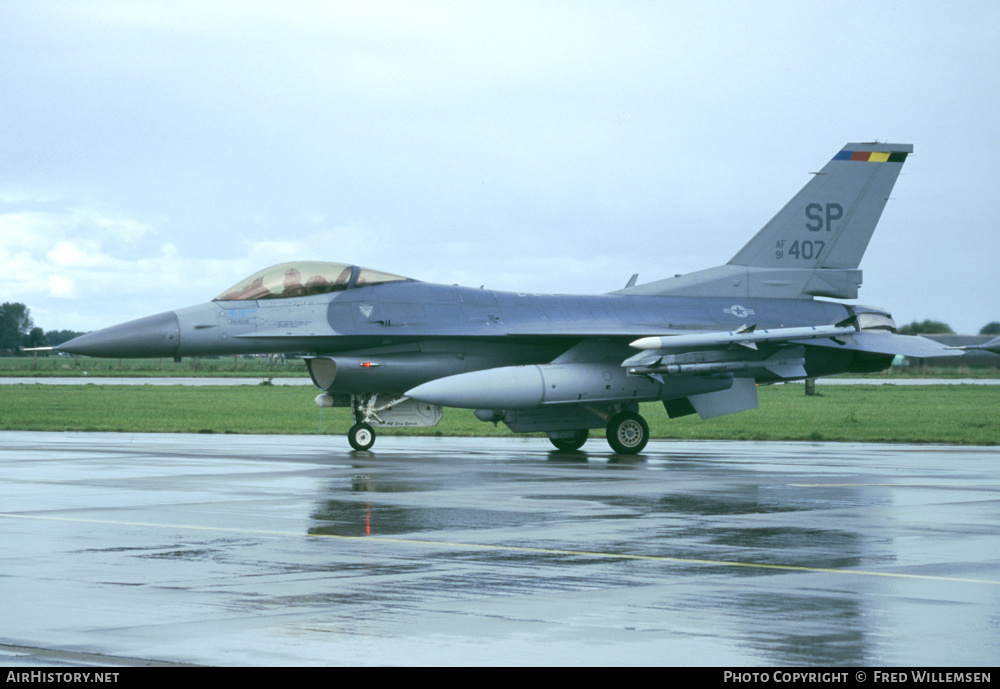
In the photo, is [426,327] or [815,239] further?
[815,239]

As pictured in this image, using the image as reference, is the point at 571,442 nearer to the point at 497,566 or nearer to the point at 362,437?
the point at 362,437

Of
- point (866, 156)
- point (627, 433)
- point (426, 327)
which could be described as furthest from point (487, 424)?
point (866, 156)

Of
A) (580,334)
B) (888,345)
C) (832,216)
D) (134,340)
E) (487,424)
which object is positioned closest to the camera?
(134,340)

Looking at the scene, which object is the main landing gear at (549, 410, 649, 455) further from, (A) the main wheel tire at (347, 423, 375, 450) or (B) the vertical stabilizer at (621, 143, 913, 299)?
(A) the main wheel tire at (347, 423, 375, 450)

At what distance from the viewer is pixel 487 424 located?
107 ft

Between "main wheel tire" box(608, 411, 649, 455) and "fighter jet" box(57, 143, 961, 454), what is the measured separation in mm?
24

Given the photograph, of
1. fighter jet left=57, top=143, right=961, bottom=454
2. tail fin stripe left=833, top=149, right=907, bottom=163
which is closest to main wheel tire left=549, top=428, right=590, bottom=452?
fighter jet left=57, top=143, right=961, bottom=454

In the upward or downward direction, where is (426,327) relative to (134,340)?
upward

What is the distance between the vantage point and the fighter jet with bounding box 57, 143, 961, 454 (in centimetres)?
2045

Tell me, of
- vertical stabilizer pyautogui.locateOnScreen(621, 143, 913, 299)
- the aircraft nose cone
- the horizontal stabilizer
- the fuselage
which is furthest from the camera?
vertical stabilizer pyautogui.locateOnScreen(621, 143, 913, 299)

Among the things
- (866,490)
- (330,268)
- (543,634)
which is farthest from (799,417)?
(543,634)

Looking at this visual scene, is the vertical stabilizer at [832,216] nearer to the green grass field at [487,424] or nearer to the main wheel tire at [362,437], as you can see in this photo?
the green grass field at [487,424]

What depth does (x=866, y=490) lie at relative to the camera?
14711mm

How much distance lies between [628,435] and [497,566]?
12.9 meters
